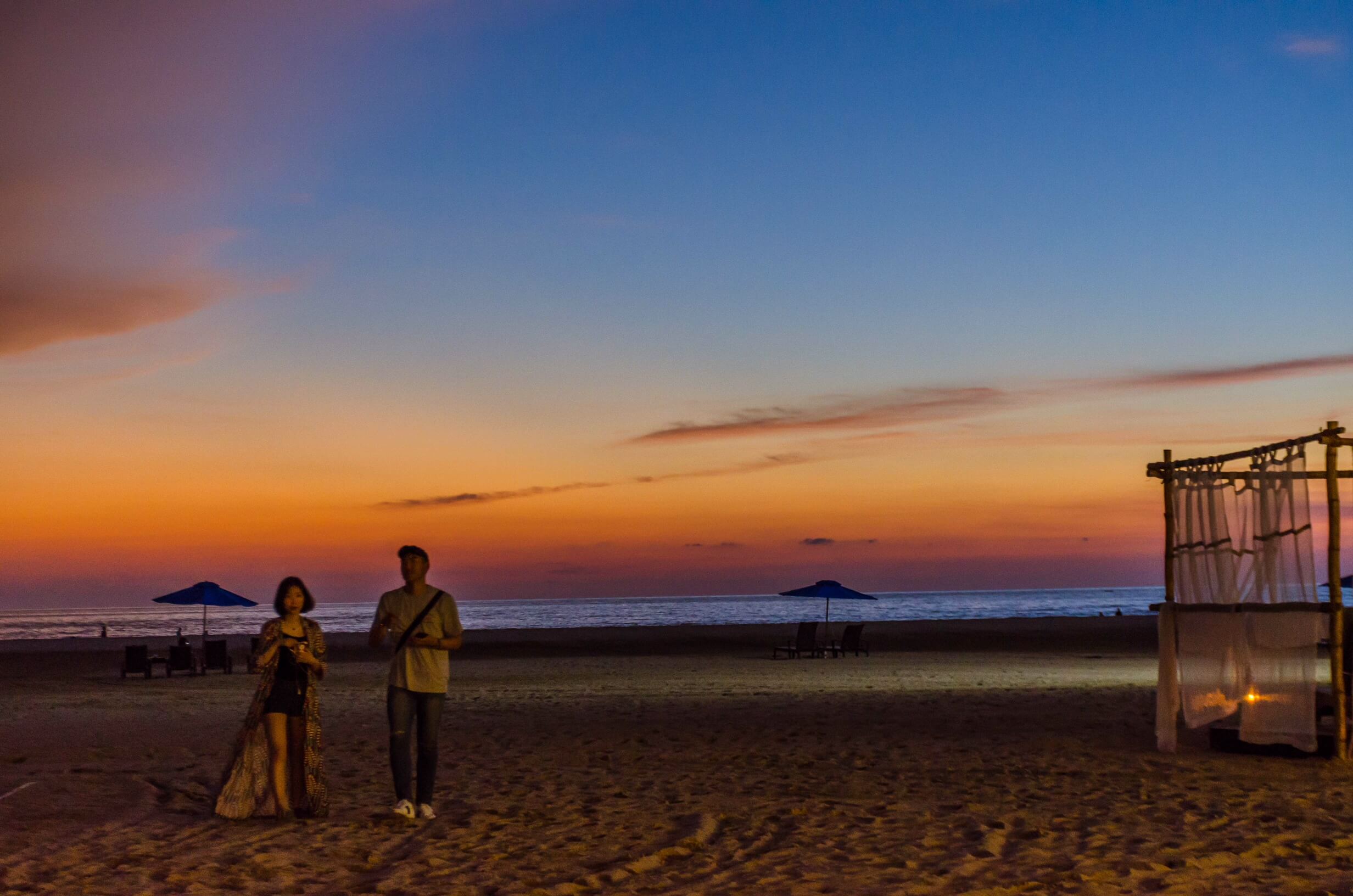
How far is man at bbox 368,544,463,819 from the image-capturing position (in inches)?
289

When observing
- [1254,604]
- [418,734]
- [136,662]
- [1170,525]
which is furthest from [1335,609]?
[136,662]

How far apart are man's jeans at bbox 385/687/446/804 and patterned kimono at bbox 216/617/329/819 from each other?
55 centimetres

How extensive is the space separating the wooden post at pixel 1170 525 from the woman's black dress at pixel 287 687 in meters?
7.05

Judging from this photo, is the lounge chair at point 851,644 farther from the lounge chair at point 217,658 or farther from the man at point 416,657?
the man at point 416,657

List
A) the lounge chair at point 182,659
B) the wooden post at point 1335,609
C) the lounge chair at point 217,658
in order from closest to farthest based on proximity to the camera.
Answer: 1. the wooden post at point 1335,609
2. the lounge chair at point 182,659
3. the lounge chair at point 217,658

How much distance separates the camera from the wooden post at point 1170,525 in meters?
10.8

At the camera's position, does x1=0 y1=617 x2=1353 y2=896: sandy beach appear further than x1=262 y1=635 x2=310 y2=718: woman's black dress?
No

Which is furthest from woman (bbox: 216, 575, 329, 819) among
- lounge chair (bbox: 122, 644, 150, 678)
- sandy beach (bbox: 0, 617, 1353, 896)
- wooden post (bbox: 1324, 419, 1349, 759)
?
lounge chair (bbox: 122, 644, 150, 678)

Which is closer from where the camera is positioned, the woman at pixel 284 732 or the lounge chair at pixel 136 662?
the woman at pixel 284 732

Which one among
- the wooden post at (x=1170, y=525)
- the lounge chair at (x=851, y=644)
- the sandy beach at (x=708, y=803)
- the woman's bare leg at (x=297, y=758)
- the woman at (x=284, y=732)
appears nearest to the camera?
the sandy beach at (x=708, y=803)

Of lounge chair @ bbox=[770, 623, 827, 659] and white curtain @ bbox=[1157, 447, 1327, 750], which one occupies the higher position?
white curtain @ bbox=[1157, 447, 1327, 750]

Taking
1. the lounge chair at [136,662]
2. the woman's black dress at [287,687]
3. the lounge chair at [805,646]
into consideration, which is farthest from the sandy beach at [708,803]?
the lounge chair at [805,646]

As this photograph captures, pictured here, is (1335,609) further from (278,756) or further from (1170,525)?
(278,756)

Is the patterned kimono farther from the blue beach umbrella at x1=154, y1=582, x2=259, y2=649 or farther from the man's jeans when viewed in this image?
the blue beach umbrella at x1=154, y1=582, x2=259, y2=649
